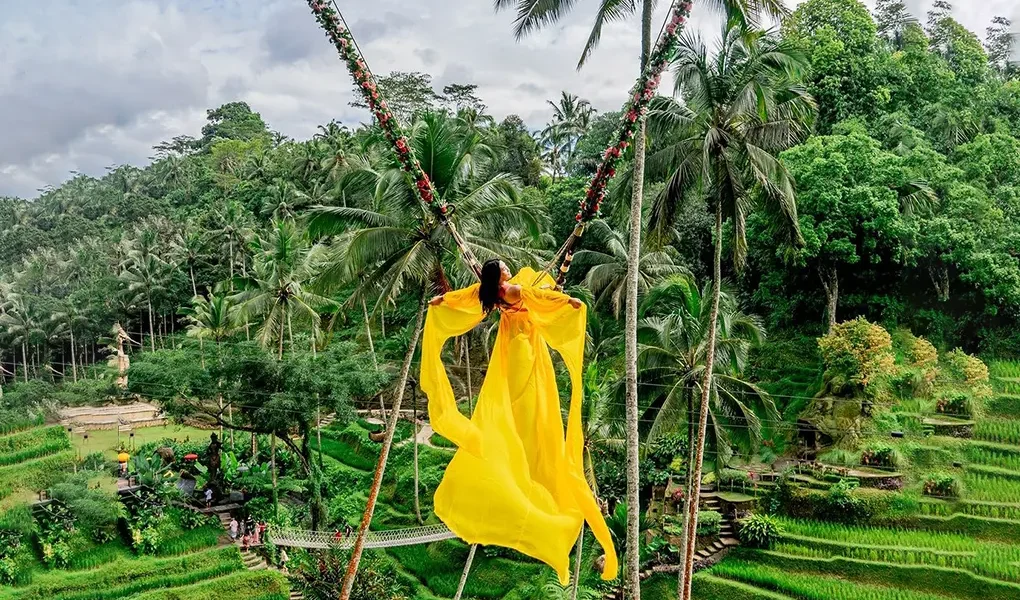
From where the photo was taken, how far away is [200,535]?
14562mm

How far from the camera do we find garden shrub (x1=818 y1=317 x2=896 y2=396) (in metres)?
14.3

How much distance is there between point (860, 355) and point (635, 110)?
1147 cm

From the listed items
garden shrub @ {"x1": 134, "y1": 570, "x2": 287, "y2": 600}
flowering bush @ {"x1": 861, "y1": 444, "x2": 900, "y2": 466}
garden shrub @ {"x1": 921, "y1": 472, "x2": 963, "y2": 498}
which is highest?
flowering bush @ {"x1": 861, "y1": 444, "x2": 900, "y2": 466}

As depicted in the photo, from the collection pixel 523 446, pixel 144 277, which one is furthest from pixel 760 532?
pixel 144 277

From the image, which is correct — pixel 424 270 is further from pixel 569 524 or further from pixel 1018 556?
pixel 1018 556

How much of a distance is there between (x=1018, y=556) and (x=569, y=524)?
37.3 ft

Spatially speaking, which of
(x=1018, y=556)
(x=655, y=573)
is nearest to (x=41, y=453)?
(x=655, y=573)

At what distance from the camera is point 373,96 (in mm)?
4863

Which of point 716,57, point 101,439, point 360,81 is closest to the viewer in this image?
point 360,81

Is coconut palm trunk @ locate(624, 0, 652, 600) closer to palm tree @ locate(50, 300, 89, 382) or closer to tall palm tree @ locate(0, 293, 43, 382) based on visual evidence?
palm tree @ locate(50, 300, 89, 382)

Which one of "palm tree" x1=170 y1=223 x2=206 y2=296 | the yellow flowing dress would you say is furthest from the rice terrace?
"palm tree" x1=170 y1=223 x2=206 y2=296

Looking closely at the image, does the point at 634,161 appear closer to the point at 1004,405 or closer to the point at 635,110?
the point at 635,110

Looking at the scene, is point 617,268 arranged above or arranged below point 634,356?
above

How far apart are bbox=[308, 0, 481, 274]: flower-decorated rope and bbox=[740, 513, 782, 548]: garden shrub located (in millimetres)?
10476
